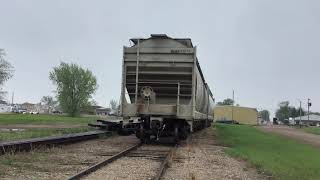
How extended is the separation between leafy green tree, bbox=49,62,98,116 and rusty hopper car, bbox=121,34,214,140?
90789 mm

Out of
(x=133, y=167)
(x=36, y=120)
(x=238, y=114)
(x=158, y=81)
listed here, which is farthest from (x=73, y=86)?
(x=133, y=167)

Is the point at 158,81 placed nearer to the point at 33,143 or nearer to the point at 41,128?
the point at 33,143

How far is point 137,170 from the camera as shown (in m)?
13.3

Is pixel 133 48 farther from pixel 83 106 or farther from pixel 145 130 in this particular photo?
pixel 83 106

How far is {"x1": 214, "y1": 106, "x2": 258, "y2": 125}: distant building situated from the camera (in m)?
132

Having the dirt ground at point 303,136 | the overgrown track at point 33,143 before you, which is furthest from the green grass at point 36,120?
the overgrown track at point 33,143

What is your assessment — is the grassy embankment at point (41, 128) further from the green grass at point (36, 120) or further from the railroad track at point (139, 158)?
the railroad track at point (139, 158)

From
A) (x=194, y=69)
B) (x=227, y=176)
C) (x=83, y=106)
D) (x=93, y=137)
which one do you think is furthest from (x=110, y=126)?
(x=83, y=106)

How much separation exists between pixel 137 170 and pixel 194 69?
873 cm

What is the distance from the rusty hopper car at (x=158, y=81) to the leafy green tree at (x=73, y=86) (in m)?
90.8

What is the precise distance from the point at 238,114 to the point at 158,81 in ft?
383

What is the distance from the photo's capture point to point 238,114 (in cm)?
13650

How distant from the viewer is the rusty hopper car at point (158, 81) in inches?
842

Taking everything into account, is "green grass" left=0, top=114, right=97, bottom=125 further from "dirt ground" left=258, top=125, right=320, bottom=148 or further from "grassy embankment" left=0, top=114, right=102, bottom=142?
"dirt ground" left=258, top=125, right=320, bottom=148
